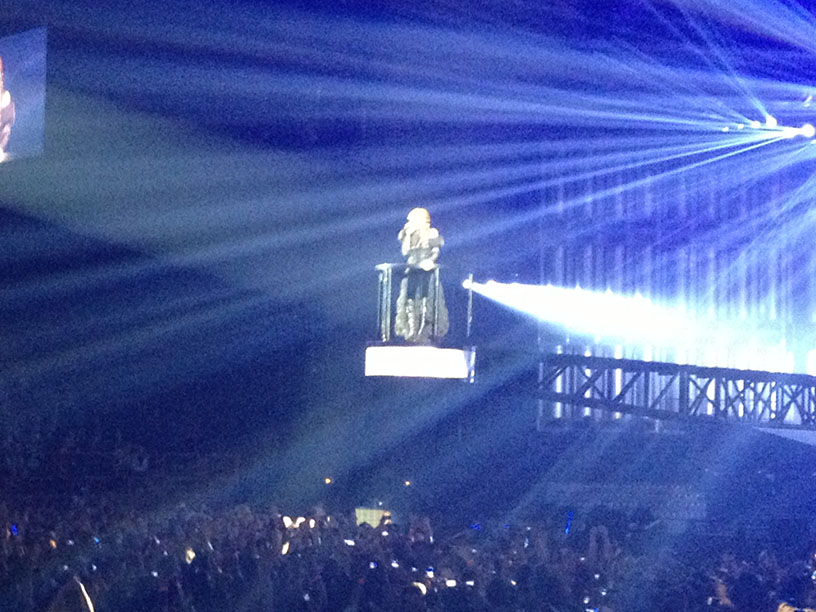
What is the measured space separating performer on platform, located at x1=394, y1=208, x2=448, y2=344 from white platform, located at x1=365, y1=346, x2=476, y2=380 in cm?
19

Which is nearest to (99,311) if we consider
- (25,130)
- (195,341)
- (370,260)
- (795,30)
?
(195,341)

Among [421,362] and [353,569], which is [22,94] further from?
[353,569]

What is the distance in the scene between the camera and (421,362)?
8148 millimetres

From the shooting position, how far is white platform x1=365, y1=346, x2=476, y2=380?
26.6 ft

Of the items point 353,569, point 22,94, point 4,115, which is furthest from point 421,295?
point 4,115

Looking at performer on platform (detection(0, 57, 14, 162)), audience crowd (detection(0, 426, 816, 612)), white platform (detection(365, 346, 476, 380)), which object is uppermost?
performer on platform (detection(0, 57, 14, 162))

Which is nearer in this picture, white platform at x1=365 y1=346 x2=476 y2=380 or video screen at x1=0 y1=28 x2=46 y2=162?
white platform at x1=365 y1=346 x2=476 y2=380

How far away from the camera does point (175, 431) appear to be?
14.6m

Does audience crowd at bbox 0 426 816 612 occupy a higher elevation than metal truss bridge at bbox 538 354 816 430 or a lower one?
lower

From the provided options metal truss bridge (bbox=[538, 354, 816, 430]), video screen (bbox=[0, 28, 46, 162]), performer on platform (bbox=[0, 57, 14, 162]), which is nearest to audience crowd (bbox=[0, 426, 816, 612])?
metal truss bridge (bbox=[538, 354, 816, 430])

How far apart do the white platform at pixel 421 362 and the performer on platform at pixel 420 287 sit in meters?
0.19

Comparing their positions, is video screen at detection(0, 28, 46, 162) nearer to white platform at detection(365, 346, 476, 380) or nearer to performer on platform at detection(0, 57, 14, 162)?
performer on platform at detection(0, 57, 14, 162)

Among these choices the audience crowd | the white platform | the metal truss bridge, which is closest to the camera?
the audience crowd

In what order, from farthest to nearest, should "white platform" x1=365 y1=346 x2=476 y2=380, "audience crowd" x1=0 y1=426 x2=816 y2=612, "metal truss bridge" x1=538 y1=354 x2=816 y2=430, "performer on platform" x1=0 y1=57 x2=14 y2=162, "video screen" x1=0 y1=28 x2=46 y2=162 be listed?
"performer on platform" x1=0 y1=57 x2=14 y2=162, "video screen" x1=0 y1=28 x2=46 y2=162, "metal truss bridge" x1=538 y1=354 x2=816 y2=430, "white platform" x1=365 y1=346 x2=476 y2=380, "audience crowd" x1=0 y1=426 x2=816 y2=612
